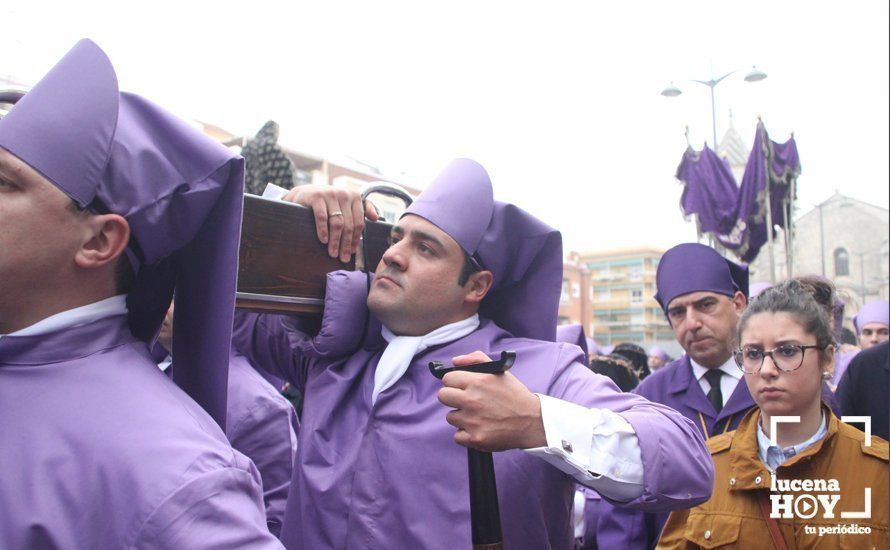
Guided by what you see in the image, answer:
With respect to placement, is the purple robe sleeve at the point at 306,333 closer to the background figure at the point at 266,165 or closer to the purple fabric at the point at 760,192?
the background figure at the point at 266,165

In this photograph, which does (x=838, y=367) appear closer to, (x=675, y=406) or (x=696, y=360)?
(x=696, y=360)

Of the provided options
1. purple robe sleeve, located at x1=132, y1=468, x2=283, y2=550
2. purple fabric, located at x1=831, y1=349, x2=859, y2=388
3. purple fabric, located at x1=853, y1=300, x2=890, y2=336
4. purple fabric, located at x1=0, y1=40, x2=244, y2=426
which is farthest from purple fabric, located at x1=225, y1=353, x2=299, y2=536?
purple fabric, located at x1=853, y1=300, x2=890, y2=336

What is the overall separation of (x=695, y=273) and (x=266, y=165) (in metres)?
2.30

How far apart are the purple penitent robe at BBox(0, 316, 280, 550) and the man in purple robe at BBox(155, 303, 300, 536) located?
4.63ft

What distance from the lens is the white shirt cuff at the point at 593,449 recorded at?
185 centimetres

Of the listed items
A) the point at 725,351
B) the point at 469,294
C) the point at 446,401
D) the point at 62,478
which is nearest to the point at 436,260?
the point at 469,294

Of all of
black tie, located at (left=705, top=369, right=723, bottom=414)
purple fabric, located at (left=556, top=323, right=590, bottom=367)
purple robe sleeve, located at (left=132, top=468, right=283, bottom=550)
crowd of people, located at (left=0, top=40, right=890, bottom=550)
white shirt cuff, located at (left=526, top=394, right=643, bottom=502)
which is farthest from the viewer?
purple fabric, located at (left=556, top=323, right=590, bottom=367)

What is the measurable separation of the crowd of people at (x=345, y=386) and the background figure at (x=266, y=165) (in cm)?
91

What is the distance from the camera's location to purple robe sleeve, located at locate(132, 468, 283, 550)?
Result: 117 centimetres

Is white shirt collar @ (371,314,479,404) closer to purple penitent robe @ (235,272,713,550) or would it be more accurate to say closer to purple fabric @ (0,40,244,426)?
purple penitent robe @ (235,272,713,550)

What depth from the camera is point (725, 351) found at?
366 centimetres

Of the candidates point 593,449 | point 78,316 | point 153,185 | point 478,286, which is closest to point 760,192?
point 478,286

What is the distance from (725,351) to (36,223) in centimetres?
319

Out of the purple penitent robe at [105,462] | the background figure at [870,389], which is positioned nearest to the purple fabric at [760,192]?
the background figure at [870,389]
